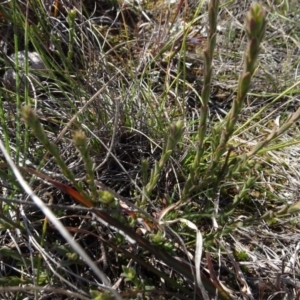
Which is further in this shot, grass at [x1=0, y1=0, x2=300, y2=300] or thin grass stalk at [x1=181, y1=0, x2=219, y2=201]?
grass at [x1=0, y1=0, x2=300, y2=300]

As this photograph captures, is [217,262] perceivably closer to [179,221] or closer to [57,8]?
[179,221]

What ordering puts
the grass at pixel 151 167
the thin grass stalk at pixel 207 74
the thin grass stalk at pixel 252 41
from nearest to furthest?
Answer: the thin grass stalk at pixel 252 41 → the thin grass stalk at pixel 207 74 → the grass at pixel 151 167

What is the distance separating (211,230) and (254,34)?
2.13ft

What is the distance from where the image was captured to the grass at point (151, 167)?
1.03 meters

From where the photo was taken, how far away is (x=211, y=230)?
4.02 feet

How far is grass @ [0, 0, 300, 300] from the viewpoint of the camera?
1033 millimetres

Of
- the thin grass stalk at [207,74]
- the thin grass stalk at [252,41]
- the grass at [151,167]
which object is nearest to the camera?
the thin grass stalk at [252,41]

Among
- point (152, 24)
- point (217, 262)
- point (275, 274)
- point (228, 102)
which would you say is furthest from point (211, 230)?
point (152, 24)

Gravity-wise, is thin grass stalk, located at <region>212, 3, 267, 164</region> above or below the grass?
above

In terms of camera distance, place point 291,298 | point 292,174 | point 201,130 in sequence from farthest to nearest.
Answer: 1. point 292,174
2. point 291,298
3. point 201,130

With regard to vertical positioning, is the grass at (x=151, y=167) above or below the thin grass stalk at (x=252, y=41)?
below

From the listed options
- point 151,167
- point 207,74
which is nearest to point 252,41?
point 207,74

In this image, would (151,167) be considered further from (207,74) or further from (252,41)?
(252,41)

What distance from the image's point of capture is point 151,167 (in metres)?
1.39
